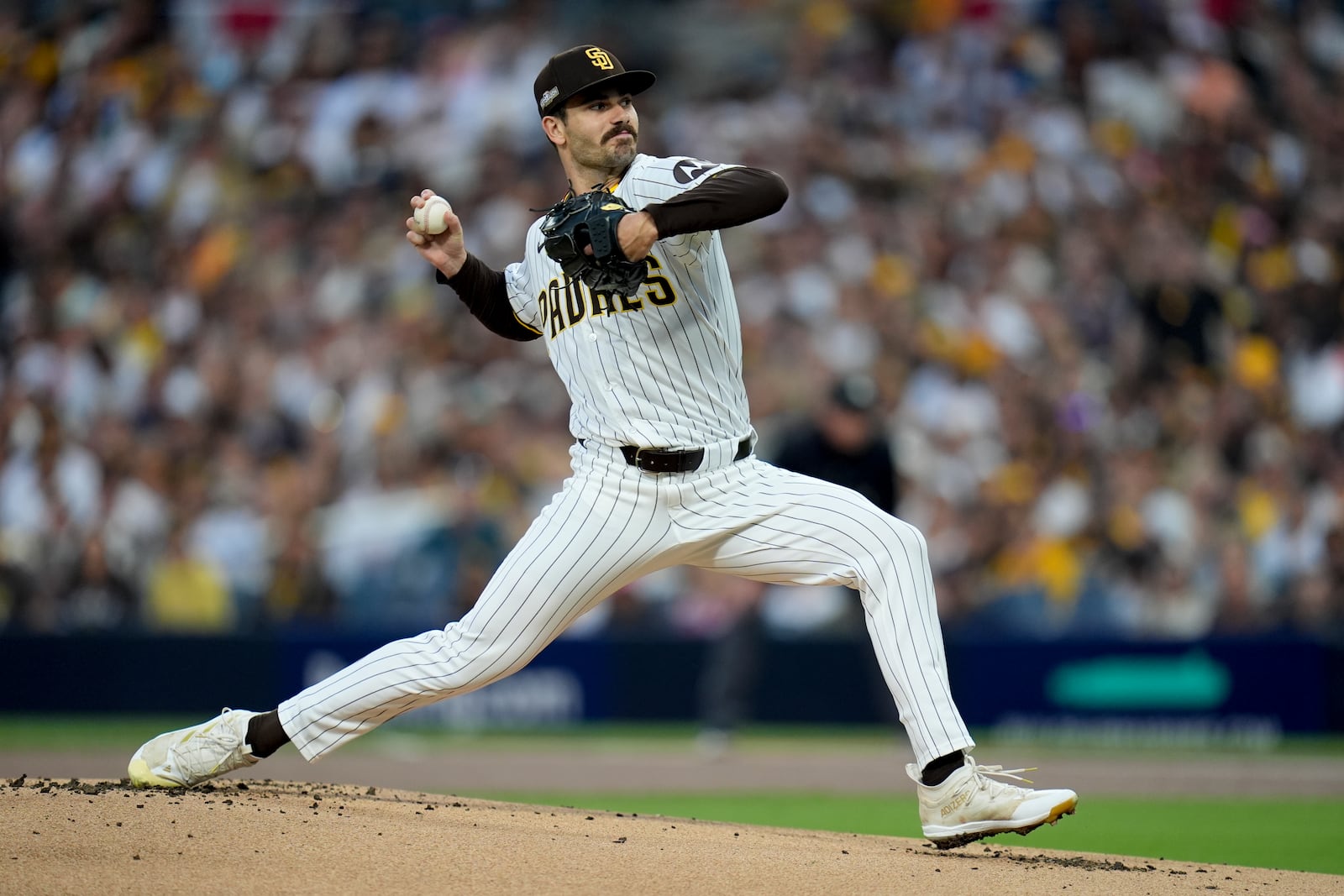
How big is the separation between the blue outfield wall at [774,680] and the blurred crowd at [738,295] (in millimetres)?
199

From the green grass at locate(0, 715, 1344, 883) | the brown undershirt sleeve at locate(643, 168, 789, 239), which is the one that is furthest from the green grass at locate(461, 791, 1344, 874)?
the brown undershirt sleeve at locate(643, 168, 789, 239)

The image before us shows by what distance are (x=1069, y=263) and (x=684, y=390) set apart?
9.76m

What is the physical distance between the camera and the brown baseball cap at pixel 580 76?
15.0 ft

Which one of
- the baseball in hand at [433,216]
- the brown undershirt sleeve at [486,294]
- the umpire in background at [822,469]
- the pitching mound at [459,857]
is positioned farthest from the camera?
the umpire in background at [822,469]

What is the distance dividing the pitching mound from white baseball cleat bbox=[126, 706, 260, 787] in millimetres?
75

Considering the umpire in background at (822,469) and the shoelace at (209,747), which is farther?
the umpire in background at (822,469)

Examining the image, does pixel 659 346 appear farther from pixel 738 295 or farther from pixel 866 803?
pixel 738 295

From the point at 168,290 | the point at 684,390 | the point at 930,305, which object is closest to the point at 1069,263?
the point at 930,305

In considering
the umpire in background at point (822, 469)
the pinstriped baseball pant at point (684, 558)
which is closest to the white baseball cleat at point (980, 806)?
the pinstriped baseball pant at point (684, 558)

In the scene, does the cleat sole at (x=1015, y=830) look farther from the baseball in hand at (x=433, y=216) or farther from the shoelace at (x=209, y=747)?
the baseball in hand at (x=433, y=216)

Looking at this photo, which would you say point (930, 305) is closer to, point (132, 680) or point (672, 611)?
point (672, 611)

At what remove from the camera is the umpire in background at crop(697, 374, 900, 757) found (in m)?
9.33

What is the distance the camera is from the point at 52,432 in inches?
463

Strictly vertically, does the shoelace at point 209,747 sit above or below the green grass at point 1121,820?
above
